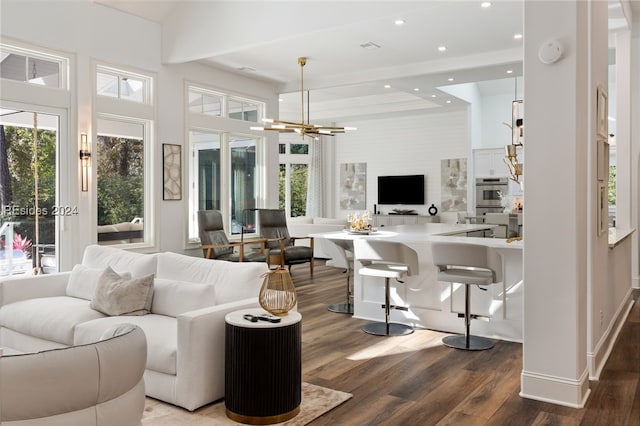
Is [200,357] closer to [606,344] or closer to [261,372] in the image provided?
[261,372]

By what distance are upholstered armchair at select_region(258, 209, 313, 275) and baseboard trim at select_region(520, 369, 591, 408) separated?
15.6 ft

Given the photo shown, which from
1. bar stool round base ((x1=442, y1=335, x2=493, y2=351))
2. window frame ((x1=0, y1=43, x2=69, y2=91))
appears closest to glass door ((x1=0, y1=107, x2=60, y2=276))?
window frame ((x1=0, y1=43, x2=69, y2=91))

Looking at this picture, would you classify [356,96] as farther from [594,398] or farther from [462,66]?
[594,398]

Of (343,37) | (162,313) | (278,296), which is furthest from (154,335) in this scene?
(343,37)

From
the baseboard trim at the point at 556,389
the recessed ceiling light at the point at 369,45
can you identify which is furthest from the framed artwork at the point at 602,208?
the recessed ceiling light at the point at 369,45

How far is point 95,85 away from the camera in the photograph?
20.2ft

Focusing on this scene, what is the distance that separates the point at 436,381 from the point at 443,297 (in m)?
1.45

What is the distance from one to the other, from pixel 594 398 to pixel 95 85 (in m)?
5.81

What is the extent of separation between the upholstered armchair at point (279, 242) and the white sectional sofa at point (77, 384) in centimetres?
568

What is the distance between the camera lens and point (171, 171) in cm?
711

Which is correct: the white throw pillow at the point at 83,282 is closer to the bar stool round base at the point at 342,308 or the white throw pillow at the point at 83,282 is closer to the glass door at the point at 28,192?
the glass door at the point at 28,192

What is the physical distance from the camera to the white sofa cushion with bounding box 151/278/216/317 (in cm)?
363

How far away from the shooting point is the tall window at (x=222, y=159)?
7.65 m

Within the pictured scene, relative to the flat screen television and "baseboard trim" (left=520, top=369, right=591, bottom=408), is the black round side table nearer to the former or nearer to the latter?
"baseboard trim" (left=520, top=369, right=591, bottom=408)
